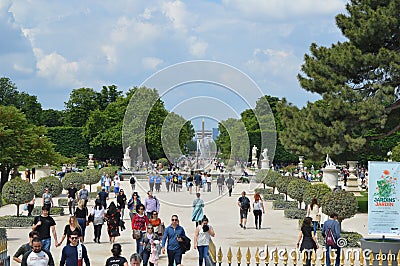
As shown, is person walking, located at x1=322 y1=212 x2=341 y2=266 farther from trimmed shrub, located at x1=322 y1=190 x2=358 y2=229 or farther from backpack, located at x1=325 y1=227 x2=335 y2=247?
trimmed shrub, located at x1=322 y1=190 x2=358 y2=229

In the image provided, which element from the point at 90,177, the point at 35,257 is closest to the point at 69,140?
the point at 90,177

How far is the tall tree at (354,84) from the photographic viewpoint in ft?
87.9

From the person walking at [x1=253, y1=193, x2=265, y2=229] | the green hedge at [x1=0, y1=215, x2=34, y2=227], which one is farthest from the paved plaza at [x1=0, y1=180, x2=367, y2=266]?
the green hedge at [x1=0, y1=215, x2=34, y2=227]

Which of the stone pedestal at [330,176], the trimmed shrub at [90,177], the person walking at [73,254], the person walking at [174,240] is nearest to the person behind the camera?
the person walking at [73,254]

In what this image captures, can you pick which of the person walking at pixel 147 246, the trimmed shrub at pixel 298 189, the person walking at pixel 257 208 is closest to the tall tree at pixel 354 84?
the trimmed shrub at pixel 298 189

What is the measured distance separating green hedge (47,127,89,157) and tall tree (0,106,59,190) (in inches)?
2121

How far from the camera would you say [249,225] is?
23.8 metres

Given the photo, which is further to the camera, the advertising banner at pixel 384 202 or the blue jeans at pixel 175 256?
the advertising banner at pixel 384 202

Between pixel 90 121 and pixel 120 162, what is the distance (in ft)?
20.6

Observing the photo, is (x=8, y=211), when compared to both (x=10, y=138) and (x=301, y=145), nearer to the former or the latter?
(x=10, y=138)

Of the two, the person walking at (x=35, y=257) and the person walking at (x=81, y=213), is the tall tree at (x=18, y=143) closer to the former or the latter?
the person walking at (x=81, y=213)

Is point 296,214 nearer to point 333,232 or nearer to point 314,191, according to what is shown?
point 314,191

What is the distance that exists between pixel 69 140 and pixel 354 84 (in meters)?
61.7

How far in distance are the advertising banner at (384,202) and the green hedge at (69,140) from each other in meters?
73.2
